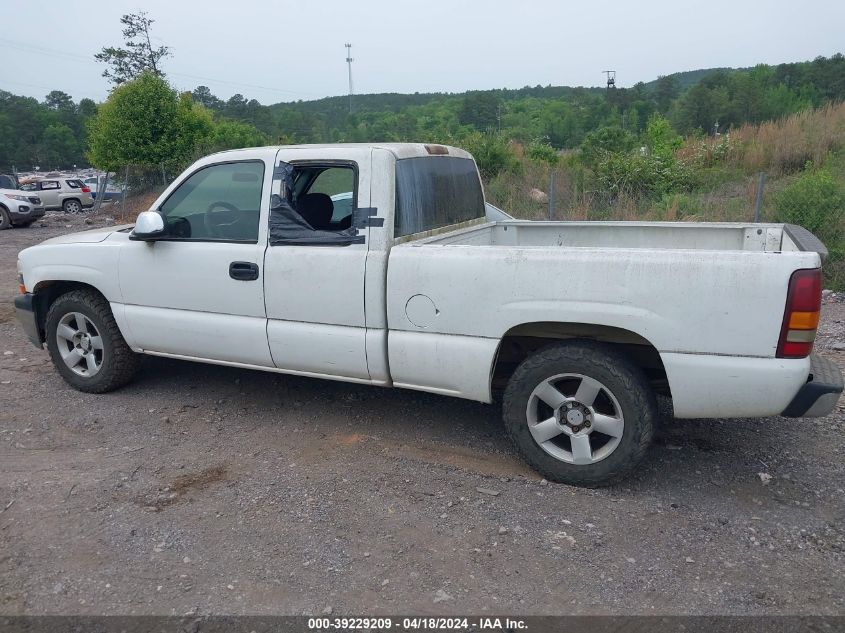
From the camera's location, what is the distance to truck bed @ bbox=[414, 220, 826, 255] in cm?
462

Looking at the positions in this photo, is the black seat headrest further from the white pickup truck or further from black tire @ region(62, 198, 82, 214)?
black tire @ region(62, 198, 82, 214)

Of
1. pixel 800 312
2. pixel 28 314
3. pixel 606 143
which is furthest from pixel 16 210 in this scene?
pixel 800 312

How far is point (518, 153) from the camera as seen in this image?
1805cm

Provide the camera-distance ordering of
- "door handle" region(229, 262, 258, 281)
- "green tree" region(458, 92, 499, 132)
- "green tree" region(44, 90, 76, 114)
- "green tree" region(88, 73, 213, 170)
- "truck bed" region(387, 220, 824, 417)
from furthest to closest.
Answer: "green tree" region(44, 90, 76, 114)
"green tree" region(458, 92, 499, 132)
"green tree" region(88, 73, 213, 170)
"door handle" region(229, 262, 258, 281)
"truck bed" region(387, 220, 824, 417)

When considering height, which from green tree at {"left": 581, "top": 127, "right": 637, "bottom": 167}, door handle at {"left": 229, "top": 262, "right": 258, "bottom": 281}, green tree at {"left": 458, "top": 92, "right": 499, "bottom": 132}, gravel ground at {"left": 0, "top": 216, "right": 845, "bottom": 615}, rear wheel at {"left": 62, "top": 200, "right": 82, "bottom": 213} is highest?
green tree at {"left": 458, "top": 92, "right": 499, "bottom": 132}

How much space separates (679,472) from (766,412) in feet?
2.67

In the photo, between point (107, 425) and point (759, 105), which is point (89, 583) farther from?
point (759, 105)

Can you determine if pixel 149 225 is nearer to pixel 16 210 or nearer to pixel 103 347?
pixel 103 347

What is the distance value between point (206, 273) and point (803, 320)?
3.55 metres

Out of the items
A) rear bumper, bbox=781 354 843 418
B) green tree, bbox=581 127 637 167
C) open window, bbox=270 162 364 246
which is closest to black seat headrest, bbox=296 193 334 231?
open window, bbox=270 162 364 246

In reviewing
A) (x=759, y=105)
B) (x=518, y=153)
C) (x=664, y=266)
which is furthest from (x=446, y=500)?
(x=759, y=105)

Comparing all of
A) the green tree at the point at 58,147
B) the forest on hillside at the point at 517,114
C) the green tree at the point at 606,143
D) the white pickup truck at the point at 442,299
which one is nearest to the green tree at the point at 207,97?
the forest on hillside at the point at 517,114

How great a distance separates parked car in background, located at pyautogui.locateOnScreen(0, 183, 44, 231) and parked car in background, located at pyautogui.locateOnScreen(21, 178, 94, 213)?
4.62 m

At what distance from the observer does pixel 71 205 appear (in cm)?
2486
